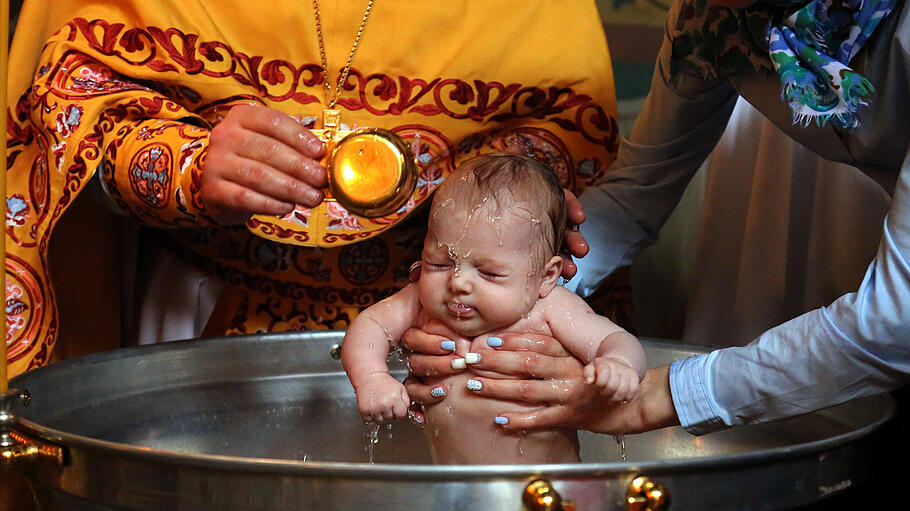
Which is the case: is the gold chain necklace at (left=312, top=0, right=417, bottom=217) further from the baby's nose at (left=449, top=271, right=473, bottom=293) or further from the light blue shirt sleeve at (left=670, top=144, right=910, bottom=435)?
the light blue shirt sleeve at (left=670, top=144, right=910, bottom=435)

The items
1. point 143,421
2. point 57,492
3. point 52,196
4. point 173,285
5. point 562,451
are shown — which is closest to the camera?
point 57,492

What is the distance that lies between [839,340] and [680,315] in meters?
1.21

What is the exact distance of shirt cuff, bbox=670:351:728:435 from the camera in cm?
100

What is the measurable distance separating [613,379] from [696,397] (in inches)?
4.2

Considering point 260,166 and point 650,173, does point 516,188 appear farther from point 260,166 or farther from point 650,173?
point 650,173

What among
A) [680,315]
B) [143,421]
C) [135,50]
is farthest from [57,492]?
[680,315]

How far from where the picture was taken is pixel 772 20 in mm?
1131

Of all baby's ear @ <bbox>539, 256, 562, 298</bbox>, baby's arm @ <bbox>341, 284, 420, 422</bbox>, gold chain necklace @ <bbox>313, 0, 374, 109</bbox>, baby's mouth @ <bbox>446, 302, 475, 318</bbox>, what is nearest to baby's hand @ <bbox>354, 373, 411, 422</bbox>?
baby's arm @ <bbox>341, 284, 420, 422</bbox>

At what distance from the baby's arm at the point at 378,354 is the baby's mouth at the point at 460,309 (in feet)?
0.32

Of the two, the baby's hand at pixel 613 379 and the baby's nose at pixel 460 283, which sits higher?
the baby's nose at pixel 460 283

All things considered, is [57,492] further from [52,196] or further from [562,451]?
[52,196]

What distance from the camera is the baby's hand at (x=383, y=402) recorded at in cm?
99

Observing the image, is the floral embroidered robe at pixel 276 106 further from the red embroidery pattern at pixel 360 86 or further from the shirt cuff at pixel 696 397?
the shirt cuff at pixel 696 397

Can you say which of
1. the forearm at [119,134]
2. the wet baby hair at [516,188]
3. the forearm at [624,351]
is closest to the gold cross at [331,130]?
the wet baby hair at [516,188]
